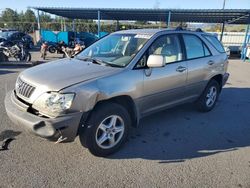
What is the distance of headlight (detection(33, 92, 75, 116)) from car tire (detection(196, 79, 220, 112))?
330 cm

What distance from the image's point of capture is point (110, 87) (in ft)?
10.2

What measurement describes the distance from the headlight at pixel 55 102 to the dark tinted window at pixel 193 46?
262 centimetres

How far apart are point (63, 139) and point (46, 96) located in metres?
0.57

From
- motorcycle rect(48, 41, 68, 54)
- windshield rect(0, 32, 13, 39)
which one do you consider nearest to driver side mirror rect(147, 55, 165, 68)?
motorcycle rect(48, 41, 68, 54)

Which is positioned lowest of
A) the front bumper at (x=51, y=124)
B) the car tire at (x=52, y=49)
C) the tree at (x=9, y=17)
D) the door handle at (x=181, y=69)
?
the car tire at (x=52, y=49)

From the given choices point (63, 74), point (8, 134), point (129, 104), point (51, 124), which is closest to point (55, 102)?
point (51, 124)

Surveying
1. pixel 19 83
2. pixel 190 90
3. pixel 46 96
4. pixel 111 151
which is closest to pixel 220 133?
pixel 190 90

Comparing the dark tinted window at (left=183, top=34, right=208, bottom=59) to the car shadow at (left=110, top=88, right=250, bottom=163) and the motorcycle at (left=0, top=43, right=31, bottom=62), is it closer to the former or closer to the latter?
the car shadow at (left=110, top=88, right=250, bottom=163)

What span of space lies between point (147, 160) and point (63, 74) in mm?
1687

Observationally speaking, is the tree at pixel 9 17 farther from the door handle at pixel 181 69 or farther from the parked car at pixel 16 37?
the door handle at pixel 181 69

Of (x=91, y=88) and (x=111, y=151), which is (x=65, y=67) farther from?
(x=111, y=151)

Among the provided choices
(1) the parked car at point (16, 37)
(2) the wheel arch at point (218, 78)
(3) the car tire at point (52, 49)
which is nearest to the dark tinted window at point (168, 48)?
(2) the wheel arch at point (218, 78)

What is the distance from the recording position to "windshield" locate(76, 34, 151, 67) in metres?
3.64

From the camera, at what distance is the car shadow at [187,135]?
3533mm
